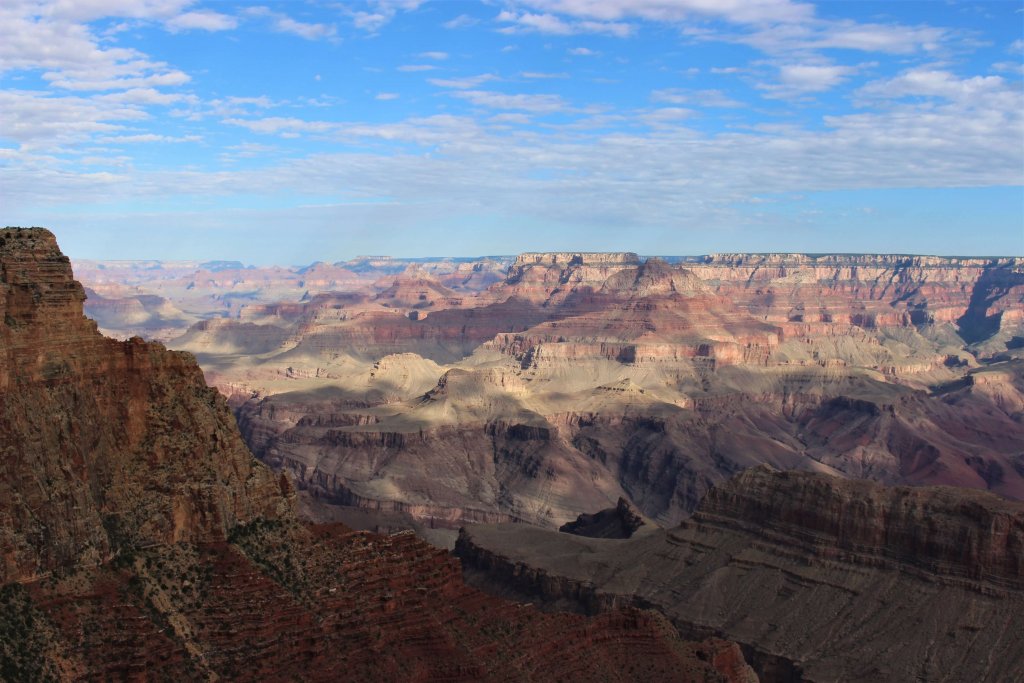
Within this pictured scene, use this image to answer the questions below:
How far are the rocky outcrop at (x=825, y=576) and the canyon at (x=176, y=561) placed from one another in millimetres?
24857

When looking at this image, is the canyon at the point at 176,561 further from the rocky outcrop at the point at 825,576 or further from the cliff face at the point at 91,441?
the rocky outcrop at the point at 825,576

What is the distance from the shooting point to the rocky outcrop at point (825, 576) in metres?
82.3

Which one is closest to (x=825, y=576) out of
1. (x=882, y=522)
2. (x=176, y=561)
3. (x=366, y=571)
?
(x=882, y=522)

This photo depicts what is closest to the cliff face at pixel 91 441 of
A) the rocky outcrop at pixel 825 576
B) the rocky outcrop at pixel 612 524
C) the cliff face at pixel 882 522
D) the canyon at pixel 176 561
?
the canyon at pixel 176 561

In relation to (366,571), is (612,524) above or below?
below

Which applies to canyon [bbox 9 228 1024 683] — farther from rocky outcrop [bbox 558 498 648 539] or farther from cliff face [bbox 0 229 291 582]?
rocky outcrop [bbox 558 498 648 539]

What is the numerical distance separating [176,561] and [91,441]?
6721 millimetres

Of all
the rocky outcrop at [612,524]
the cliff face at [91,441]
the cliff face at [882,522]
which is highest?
the cliff face at [91,441]

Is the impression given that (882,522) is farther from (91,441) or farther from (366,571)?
(91,441)

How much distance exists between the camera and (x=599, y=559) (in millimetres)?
107062

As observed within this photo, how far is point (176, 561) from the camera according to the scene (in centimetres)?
5334

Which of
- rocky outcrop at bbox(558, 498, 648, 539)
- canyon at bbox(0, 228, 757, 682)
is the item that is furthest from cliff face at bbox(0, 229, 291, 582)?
rocky outcrop at bbox(558, 498, 648, 539)

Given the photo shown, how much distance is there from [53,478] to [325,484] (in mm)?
117606

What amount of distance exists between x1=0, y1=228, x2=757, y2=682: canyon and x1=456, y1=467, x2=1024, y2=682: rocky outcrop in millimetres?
24857
